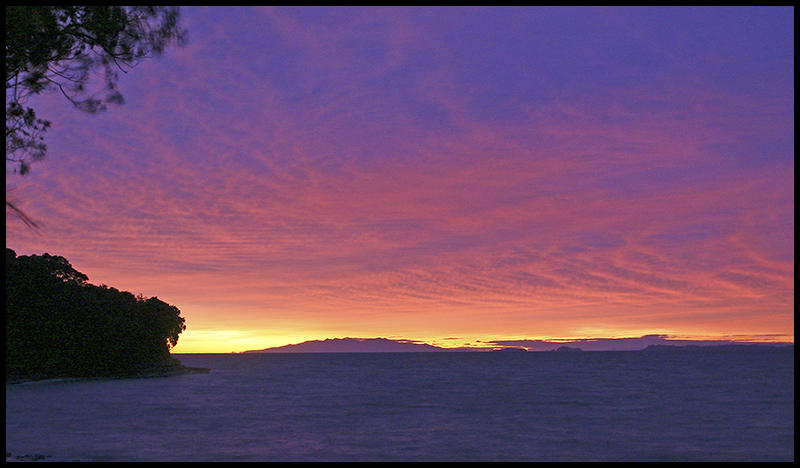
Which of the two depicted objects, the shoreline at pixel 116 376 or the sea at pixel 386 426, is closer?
the sea at pixel 386 426

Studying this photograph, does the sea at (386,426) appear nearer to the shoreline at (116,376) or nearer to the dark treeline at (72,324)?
the shoreline at (116,376)

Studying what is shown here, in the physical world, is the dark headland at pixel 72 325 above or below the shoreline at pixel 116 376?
above

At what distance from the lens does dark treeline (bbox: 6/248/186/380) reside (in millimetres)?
78250

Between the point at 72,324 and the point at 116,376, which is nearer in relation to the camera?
the point at 72,324

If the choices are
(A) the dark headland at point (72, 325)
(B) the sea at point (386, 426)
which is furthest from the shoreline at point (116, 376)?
(B) the sea at point (386, 426)

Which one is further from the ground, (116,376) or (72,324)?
(72,324)

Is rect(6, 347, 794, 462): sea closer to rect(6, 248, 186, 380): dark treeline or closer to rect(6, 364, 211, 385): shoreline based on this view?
rect(6, 364, 211, 385): shoreline

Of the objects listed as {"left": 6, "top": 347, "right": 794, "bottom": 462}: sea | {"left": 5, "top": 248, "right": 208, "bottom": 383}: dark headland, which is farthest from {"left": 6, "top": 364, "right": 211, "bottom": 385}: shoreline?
{"left": 6, "top": 347, "right": 794, "bottom": 462}: sea

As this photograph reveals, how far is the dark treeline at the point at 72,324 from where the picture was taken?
78250 mm

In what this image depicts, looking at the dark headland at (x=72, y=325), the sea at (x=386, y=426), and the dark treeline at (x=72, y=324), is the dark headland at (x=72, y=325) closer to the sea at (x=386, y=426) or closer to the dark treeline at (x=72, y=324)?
the dark treeline at (x=72, y=324)

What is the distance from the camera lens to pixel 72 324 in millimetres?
82938

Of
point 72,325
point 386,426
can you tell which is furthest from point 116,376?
point 386,426

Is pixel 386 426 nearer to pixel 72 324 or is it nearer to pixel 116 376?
pixel 72 324

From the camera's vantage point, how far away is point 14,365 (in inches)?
3063
